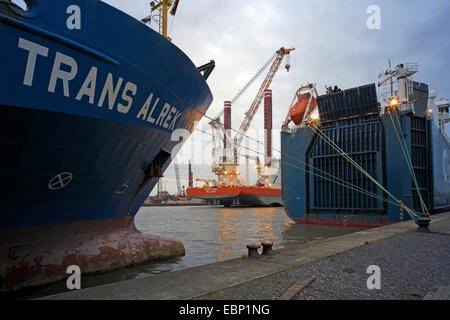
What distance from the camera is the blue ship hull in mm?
16484

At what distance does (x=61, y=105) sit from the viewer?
5.12 meters

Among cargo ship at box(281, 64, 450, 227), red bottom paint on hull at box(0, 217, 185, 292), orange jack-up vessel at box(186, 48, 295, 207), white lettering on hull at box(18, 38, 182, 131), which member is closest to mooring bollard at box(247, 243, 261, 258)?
red bottom paint on hull at box(0, 217, 185, 292)

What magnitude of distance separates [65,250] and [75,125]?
2.78 meters

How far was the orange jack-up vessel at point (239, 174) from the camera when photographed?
55000mm

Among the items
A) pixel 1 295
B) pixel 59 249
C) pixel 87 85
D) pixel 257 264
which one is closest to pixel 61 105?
pixel 87 85

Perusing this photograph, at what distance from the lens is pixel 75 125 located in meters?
5.52

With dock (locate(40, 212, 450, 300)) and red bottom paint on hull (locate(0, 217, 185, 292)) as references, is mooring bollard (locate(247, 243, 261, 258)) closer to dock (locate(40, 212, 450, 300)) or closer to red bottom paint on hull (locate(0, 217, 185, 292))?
dock (locate(40, 212, 450, 300))

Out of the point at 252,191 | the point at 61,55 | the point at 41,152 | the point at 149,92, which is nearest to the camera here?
the point at 61,55

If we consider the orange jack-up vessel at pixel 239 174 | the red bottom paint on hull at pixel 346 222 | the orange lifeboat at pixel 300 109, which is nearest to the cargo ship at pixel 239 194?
the orange jack-up vessel at pixel 239 174

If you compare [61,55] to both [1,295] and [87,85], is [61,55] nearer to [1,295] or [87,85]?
[87,85]

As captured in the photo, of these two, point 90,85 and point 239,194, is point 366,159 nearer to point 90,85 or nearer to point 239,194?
point 90,85

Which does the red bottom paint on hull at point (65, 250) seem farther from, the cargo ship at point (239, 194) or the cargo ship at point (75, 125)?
the cargo ship at point (239, 194)

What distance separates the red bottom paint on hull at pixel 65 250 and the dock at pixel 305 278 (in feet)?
7.37

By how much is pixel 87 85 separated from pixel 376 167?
15834mm
